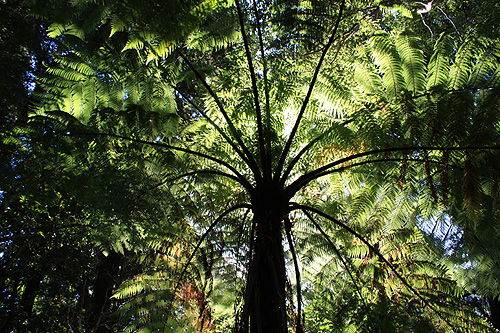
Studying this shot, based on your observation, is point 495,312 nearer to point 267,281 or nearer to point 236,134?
point 267,281

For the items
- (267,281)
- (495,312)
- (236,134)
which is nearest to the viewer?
(267,281)

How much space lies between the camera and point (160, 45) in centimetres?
156

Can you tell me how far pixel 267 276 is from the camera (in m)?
1.37

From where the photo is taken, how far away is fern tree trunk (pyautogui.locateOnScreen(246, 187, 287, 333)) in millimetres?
1289

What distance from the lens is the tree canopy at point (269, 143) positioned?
1560 mm

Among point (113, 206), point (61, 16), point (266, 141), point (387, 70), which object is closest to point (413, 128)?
point (387, 70)

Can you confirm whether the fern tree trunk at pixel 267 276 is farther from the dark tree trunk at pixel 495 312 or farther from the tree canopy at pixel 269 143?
the dark tree trunk at pixel 495 312

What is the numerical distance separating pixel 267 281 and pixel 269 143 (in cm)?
79

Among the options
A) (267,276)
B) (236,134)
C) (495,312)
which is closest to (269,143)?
(236,134)

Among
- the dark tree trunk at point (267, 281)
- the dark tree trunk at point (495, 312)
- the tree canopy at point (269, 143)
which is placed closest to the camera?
the dark tree trunk at point (267, 281)

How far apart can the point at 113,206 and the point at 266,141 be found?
1042mm

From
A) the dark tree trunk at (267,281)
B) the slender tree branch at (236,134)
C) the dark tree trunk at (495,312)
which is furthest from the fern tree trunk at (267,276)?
the dark tree trunk at (495,312)

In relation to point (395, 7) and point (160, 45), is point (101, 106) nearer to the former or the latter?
point (160, 45)

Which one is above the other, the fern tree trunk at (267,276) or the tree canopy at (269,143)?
the tree canopy at (269,143)
